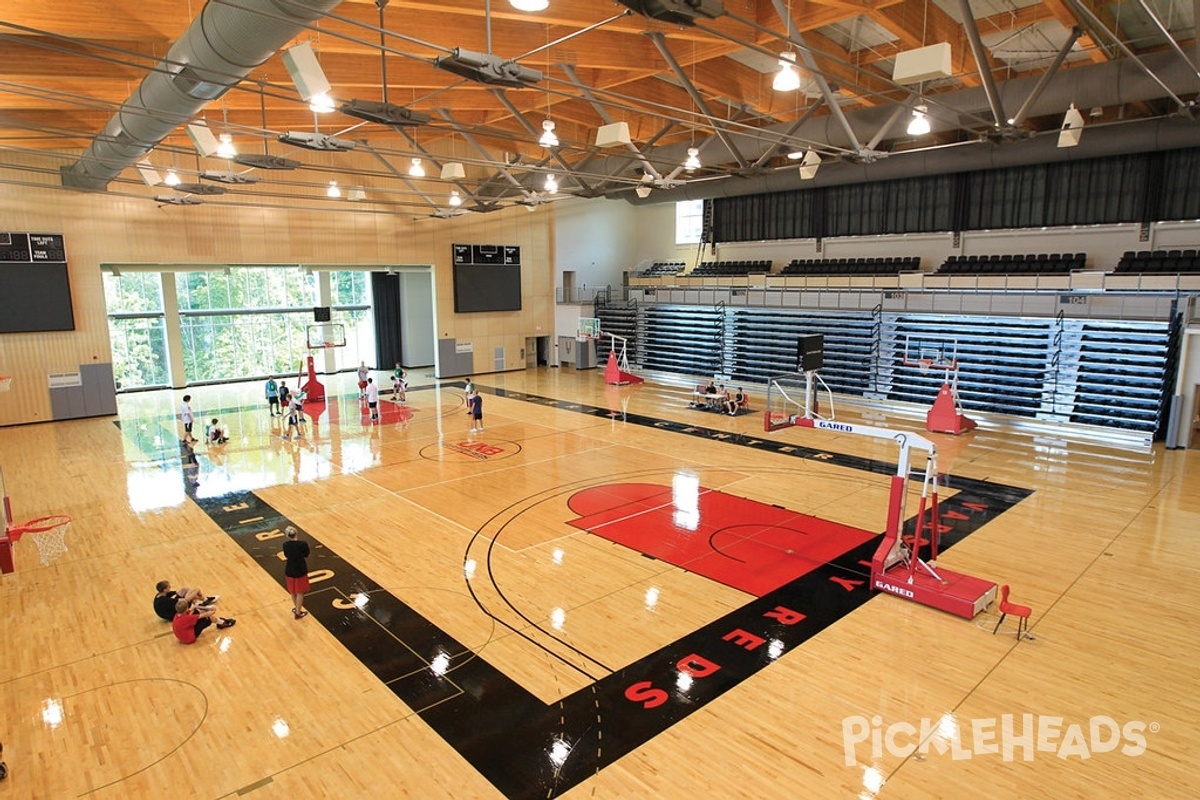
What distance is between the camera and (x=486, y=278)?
1034 inches

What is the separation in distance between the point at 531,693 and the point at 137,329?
23801 mm

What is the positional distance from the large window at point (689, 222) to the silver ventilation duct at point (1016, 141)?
186 inches

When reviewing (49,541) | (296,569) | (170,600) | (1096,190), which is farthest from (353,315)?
(1096,190)

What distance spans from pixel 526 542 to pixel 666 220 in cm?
2239

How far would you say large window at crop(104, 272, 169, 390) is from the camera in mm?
23016

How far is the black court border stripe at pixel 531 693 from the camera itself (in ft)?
17.1

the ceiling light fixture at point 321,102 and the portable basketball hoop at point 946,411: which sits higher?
the ceiling light fixture at point 321,102

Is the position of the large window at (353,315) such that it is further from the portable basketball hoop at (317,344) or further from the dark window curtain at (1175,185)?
the dark window curtain at (1175,185)

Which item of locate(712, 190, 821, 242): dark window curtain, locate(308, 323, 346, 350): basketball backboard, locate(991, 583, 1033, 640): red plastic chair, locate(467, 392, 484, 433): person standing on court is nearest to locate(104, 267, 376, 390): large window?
locate(308, 323, 346, 350): basketball backboard

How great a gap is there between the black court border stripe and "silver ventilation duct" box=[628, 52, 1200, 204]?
9054 millimetres

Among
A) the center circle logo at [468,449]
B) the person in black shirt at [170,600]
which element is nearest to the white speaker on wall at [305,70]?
the person in black shirt at [170,600]

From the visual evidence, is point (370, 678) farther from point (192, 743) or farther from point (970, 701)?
point (970, 701)

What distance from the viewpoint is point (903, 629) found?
711 cm

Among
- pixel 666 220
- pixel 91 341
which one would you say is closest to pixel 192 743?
pixel 91 341
